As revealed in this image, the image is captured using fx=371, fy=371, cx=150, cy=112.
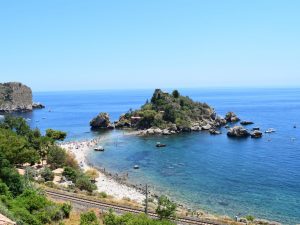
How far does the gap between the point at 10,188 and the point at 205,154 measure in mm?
55325

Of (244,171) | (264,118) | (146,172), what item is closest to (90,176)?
(146,172)

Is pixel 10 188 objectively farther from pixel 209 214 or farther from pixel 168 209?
pixel 209 214

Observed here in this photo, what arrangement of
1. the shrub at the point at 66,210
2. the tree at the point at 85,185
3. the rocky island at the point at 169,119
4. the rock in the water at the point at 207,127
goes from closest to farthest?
the shrub at the point at 66,210 < the tree at the point at 85,185 < the rocky island at the point at 169,119 < the rock in the water at the point at 207,127

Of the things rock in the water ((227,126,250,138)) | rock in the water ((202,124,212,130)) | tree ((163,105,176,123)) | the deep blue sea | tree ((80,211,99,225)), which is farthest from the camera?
rock in the water ((202,124,212,130))

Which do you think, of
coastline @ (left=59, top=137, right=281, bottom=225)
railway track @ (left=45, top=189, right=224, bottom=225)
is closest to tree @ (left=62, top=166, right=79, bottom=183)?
coastline @ (left=59, top=137, right=281, bottom=225)

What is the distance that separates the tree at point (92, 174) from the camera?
66.2 meters

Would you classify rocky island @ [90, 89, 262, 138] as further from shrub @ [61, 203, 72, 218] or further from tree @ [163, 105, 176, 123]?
shrub @ [61, 203, 72, 218]

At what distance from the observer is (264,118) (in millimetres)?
157500

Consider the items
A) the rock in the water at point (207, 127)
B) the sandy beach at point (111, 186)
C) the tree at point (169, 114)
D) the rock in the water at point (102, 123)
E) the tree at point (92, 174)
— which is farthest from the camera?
the rock in the water at point (102, 123)

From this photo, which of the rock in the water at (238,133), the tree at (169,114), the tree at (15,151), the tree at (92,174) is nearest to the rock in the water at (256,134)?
the rock in the water at (238,133)

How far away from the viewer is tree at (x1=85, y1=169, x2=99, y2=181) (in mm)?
66162

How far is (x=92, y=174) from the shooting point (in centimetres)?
6856

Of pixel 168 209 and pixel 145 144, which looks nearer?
pixel 168 209

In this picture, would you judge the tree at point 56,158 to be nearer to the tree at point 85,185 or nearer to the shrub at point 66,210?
the tree at point 85,185
